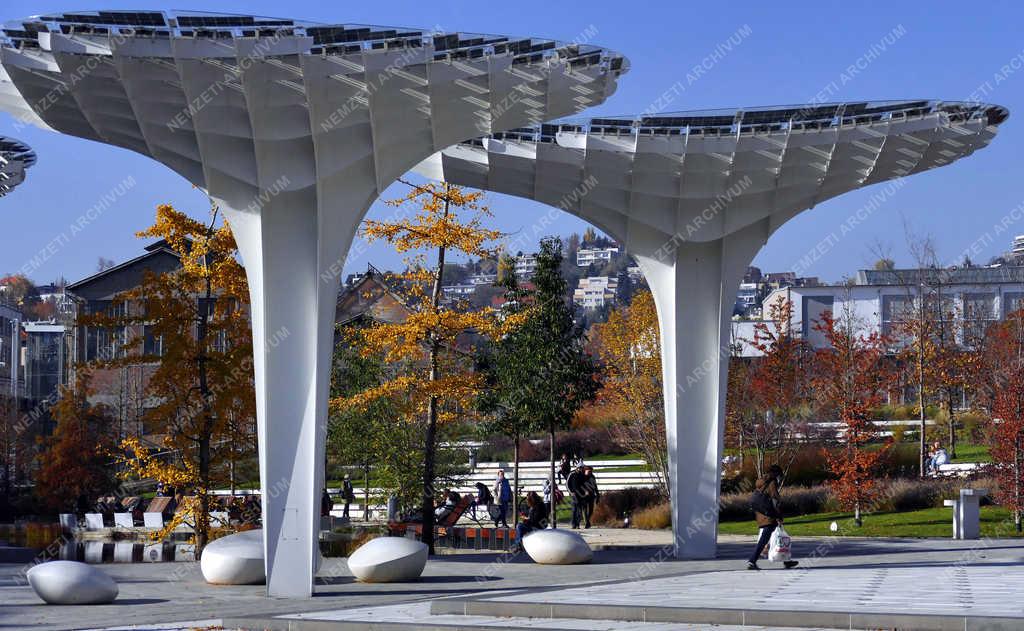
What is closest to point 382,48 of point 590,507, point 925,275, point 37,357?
point 590,507

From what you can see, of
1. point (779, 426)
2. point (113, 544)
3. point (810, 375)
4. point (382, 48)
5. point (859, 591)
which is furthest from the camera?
point (810, 375)

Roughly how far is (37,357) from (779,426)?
7996 centimetres

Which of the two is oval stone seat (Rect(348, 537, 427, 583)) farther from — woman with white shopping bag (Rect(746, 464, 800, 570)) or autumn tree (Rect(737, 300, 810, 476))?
autumn tree (Rect(737, 300, 810, 476))

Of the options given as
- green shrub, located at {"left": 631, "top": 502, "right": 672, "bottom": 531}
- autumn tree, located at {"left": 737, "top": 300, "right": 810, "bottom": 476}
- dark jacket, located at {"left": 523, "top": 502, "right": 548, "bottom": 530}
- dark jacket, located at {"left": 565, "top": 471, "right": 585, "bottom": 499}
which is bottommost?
green shrub, located at {"left": 631, "top": 502, "right": 672, "bottom": 531}

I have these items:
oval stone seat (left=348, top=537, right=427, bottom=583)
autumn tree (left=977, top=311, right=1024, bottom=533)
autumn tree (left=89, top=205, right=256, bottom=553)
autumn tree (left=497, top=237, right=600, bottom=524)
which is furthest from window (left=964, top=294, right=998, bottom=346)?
oval stone seat (left=348, top=537, right=427, bottom=583)

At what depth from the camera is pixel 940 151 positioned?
2591cm

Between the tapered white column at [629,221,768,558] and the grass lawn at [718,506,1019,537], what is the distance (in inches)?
225

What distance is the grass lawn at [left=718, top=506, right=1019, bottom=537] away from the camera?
3091cm

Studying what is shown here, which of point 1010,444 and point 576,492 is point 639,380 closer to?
point 576,492

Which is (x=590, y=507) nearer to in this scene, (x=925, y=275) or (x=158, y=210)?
(x=158, y=210)

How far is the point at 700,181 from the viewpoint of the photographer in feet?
86.0

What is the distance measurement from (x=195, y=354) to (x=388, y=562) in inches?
301

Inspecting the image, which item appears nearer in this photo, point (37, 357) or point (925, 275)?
point (925, 275)

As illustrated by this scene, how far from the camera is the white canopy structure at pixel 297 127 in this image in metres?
18.6
